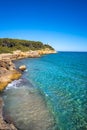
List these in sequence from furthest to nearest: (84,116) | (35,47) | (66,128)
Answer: (35,47) < (84,116) < (66,128)

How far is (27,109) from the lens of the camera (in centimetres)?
2412

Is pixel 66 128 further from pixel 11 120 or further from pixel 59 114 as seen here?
pixel 11 120

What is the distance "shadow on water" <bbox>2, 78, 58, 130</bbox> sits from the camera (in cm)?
1985

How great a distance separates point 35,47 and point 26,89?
134 m

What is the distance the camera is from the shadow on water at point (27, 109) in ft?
65.1

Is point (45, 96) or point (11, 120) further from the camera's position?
point (45, 96)

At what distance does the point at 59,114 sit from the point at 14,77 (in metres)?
21.3

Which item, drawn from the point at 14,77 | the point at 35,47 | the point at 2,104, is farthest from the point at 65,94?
the point at 35,47

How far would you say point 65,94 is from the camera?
31094mm

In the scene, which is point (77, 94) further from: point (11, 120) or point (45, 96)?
point (11, 120)

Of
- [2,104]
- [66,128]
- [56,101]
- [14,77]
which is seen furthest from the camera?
[14,77]

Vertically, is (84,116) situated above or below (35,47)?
below

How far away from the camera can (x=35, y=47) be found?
546ft

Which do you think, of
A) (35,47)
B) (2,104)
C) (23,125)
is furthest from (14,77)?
(35,47)
